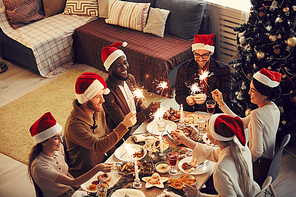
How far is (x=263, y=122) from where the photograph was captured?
8.04 feet

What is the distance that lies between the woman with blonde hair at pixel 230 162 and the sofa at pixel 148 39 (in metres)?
2.54

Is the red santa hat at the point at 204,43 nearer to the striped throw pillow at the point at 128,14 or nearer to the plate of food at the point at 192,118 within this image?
the plate of food at the point at 192,118

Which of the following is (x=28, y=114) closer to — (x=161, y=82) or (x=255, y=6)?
(x=161, y=82)

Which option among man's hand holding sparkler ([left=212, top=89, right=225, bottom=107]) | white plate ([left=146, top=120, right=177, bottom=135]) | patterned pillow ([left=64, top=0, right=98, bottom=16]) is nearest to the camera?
white plate ([left=146, top=120, right=177, bottom=135])

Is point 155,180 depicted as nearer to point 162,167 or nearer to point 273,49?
point 162,167

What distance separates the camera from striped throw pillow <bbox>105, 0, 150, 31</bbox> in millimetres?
5082

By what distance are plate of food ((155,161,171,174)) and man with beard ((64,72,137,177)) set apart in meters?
0.39

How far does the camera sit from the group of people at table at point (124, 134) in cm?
199

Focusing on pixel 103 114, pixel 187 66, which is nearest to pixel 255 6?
pixel 187 66

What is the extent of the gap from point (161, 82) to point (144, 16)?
3.96 feet

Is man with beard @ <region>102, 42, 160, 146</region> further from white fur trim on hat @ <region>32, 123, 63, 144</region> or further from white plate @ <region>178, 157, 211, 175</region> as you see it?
white fur trim on hat @ <region>32, 123, 63, 144</region>

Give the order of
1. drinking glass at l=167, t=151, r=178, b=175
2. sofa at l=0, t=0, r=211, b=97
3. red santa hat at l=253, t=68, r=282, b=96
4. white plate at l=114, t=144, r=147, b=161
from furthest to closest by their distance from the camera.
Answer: sofa at l=0, t=0, r=211, b=97 → red santa hat at l=253, t=68, r=282, b=96 → white plate at l=114, t=144, r=147, b=161 → drinking glass at l=167, t=151, r=178, b=175

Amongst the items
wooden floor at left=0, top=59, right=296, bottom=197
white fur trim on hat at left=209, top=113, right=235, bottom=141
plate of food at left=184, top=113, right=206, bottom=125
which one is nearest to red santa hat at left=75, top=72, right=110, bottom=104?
plate of food at left=184, top=113, right=206, bottom=125

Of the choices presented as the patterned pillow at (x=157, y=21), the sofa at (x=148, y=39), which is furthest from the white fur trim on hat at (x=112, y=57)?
the patterned pillow at (x=157, y=21)
